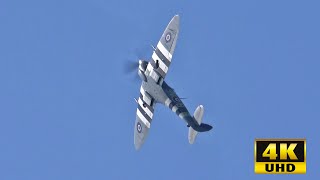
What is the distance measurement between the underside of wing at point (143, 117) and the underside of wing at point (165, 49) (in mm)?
4258

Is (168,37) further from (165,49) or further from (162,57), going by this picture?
(162,57)

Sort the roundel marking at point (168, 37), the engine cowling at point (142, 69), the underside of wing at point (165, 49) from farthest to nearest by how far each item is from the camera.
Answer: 1. the engine cowling at point (142, 69)
2. the roundel marking at point (168, 37)
3. the underside of wing at point (165, 49)

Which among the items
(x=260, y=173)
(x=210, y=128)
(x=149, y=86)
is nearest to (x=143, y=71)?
(x=149, y=86)

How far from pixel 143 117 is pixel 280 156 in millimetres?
24553

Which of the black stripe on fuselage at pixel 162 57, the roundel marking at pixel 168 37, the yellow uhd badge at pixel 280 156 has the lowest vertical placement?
the yellow uhd badge at pixel 280 156

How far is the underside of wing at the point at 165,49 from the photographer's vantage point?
13050cm

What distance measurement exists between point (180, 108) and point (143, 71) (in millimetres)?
6561

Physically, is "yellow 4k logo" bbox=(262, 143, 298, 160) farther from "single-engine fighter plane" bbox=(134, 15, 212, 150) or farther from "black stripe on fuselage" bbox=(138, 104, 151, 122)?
"black stripe on fuselage" bbox=(138, 104, 151, 122)

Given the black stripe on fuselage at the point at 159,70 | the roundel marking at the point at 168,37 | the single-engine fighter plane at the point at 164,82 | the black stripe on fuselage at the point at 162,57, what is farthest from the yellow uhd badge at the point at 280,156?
the roundel marking at the point at 168,37

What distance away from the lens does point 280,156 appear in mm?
119000

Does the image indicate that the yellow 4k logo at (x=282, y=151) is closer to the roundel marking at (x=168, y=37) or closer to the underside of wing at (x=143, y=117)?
the roundel marking at (x=168, y=37)

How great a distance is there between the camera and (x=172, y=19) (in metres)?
131

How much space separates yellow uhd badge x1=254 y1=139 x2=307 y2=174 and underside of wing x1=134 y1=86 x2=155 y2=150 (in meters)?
18.5

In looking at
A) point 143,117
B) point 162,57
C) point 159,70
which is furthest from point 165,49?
point 143,117
